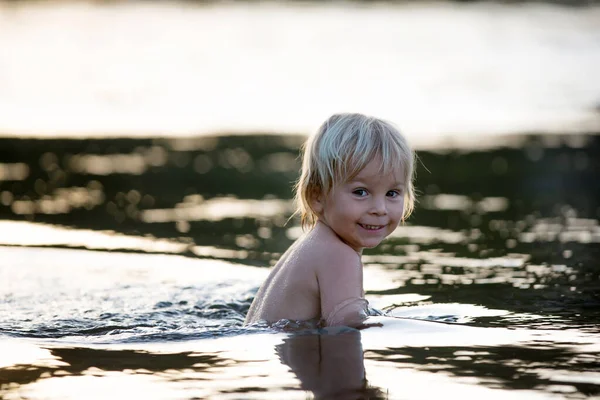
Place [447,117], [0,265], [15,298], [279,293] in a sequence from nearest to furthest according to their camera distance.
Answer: [279,293] < [15,298] < [0,265] < [447,117]

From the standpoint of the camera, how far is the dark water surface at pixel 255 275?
3551 millimetres

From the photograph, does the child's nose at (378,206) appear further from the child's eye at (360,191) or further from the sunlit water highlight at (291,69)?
the sunlit water highlight at (291,69)

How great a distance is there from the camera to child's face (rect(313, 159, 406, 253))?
4.38 m

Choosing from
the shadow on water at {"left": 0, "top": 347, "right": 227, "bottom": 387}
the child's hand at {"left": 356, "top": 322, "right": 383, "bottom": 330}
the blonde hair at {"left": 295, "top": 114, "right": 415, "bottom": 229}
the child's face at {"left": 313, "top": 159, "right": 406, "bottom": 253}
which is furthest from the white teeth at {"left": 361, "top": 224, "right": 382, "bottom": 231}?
the shadow on water at {"left": 0, "top": 347, "right": 227, "bottom": 387}

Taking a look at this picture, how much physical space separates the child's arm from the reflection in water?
101 mm

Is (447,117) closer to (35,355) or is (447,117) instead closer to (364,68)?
(364,68)

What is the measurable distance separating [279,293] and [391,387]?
1.18m

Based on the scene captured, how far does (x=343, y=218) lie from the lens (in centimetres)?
441

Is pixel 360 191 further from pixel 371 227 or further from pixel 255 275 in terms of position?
pixel 255 275

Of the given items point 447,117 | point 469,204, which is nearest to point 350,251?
point 469,204

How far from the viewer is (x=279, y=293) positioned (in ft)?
14.6

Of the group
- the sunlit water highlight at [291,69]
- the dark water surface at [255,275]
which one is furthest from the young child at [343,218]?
the sunlit water highlight at [291,69]

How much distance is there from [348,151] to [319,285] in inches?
22.9

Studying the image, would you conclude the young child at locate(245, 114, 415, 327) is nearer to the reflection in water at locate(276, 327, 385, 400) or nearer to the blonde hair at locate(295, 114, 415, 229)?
the blonde hair at locate(295, 114, 415, 229)
